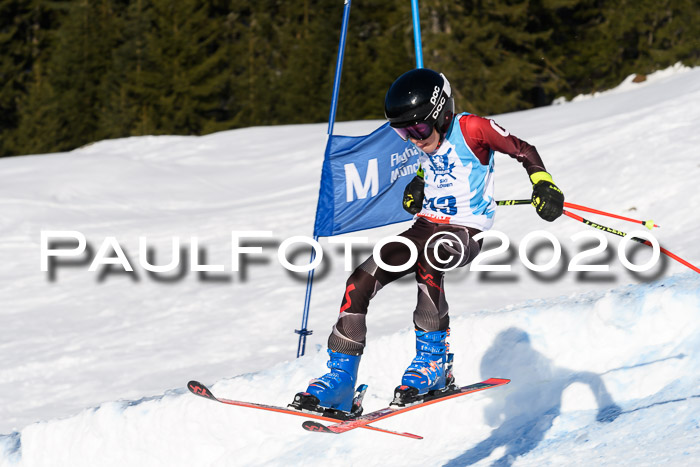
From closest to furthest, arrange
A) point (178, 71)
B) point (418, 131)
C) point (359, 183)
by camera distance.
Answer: point (418, 131) < point (359, 183) < point (178, 71)

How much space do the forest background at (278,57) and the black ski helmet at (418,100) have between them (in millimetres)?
24810

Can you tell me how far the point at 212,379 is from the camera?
8.75m

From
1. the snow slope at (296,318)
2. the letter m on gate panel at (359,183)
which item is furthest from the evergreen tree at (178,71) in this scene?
the letter m on gate panel at (359,183)

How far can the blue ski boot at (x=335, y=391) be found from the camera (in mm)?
4195

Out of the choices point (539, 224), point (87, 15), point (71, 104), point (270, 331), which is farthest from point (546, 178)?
point (87, 15)

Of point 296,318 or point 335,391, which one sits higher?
point 335,391

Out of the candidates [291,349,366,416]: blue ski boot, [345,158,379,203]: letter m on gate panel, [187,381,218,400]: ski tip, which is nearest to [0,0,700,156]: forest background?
[345,158,379,203]: letter m on gate panel

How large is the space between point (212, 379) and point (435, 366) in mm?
4729

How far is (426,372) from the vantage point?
438 cm

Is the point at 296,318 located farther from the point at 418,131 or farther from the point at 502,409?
the point at 418,131

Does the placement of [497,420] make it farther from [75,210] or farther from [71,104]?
[71,104]

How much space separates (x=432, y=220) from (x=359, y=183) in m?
2.80

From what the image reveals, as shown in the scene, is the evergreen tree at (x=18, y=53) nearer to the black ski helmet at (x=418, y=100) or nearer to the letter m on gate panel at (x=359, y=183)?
the letter m on gate panel at (x=359, y=183)

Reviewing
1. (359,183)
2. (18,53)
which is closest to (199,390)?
(359,183)
